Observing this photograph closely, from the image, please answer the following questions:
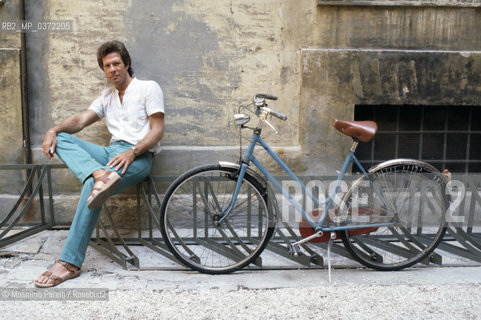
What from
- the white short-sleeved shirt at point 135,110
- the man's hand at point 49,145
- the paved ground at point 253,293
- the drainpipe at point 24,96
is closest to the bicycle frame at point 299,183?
the paved ground at point 253,293

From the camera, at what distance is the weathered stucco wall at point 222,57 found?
14.4 ft

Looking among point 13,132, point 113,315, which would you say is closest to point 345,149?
point 113,315

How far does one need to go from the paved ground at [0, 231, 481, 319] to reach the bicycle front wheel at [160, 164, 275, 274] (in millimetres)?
154

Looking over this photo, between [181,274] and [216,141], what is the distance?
160 cm

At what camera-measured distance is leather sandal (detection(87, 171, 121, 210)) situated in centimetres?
327

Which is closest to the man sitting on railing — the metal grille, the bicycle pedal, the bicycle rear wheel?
the bicycle pedal

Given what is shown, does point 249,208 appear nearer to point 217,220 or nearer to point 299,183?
point 217,220

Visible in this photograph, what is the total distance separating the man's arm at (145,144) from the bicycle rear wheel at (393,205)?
1.70 meters

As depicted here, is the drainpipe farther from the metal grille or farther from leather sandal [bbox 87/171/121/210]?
the metal grille

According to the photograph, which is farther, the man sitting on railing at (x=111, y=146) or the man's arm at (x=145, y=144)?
the man's arm at (x=145, y=144)

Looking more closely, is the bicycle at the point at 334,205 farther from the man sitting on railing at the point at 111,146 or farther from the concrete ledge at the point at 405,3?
the concrete ledge at the point at 405,3

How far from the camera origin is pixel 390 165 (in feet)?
11.5

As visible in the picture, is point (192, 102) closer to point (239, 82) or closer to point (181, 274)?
point (239, 82)

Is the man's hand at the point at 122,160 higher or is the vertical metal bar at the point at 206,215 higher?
the man's hand at the point at 122,160
